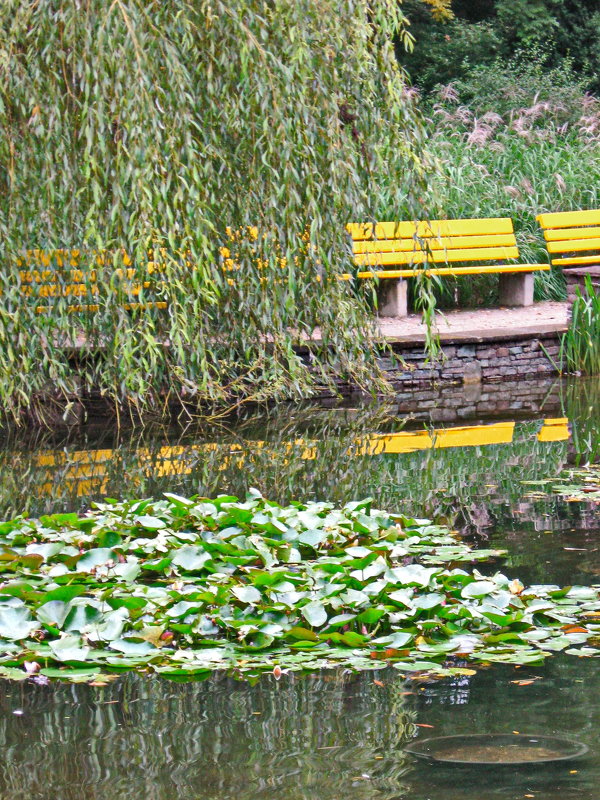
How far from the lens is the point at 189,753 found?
3133 mm

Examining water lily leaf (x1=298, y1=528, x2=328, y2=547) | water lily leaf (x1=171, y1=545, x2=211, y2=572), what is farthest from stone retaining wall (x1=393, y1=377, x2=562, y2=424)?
water lily leaf (x1=171, y1=545, x2=211, y2=572)

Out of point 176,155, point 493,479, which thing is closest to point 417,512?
point 493,479

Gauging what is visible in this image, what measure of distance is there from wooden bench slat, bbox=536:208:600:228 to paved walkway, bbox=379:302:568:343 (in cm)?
81

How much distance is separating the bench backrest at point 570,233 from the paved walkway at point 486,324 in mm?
575

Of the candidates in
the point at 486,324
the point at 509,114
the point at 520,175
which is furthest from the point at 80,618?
the point at 509,114

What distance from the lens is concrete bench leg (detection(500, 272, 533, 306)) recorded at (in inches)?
477

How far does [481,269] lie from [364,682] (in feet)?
26.5

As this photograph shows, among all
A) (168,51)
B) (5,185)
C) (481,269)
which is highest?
(168,51)

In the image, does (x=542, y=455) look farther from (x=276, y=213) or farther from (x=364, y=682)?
(x=364, y=682)

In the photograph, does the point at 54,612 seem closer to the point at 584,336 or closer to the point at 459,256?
the point at 584,336

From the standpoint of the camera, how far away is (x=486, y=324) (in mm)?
11094

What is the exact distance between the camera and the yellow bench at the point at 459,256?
11188 millimetres

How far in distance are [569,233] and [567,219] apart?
0.15 m

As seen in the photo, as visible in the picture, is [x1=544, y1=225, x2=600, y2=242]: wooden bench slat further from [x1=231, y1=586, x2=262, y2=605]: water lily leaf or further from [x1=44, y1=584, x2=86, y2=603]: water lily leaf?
[x1=44, y1=584, x2=86, y2=603]: water lily leaf
